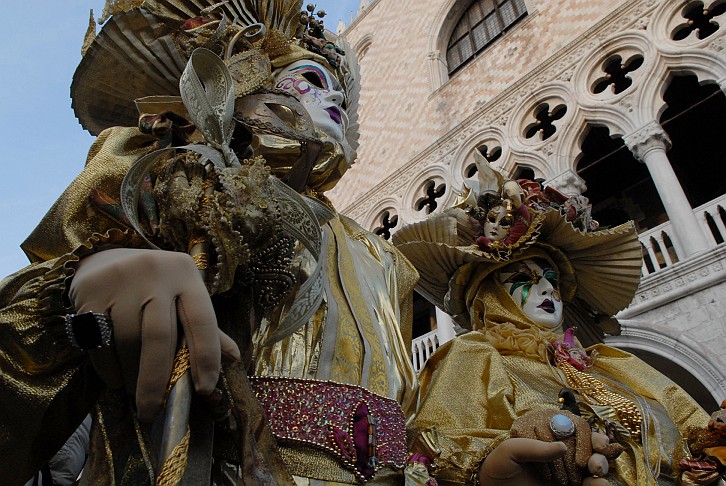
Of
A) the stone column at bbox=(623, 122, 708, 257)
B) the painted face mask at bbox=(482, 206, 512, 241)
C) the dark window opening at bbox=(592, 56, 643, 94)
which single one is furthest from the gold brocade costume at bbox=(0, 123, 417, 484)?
the dark window opening at bbox=(592, 56, 643, 94)

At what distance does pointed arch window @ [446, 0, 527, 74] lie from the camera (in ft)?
27.2

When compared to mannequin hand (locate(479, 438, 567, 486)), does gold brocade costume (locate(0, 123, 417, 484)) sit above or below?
above

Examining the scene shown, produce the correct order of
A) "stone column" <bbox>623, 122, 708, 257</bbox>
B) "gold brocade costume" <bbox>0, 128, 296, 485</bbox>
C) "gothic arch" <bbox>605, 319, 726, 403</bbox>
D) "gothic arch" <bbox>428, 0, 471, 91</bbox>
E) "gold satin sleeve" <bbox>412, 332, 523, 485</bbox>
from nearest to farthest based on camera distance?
"gold brocade costume" <bbox>0, 128, 296, 485</bbox>
"gold satin sleeve" <bbox>412, 332, 523, 485</bbox>
"gothic arch" <bbox>605, 319, 726, 403</bbox>
"stone column" <bbox>623, 122, 708, 257</bbox>
"gothic arch" <bbox>428, 0, 471, 91</bbox>

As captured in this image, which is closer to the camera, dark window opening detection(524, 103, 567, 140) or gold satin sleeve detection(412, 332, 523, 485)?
gold satin sleeve detection(412, 332, 523, 485)

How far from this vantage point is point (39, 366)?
96cm

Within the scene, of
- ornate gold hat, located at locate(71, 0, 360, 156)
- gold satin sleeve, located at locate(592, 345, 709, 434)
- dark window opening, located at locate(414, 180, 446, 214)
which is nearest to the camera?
ornate gold hat, located at locate(71, 0, 360, 156)

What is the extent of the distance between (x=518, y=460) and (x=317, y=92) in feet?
3.44

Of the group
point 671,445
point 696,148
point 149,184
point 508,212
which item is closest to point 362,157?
point 696,148

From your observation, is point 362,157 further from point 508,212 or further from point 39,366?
point 39,366

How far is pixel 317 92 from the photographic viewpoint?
5.11 feet

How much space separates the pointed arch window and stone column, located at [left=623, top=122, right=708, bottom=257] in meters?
2.99

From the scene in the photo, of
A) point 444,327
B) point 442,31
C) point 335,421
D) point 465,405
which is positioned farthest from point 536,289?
point 442,31

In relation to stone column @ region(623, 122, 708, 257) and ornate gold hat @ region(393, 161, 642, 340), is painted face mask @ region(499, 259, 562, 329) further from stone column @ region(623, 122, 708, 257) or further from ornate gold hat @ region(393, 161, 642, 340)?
stone column @ region(623, 122, 708, 257)

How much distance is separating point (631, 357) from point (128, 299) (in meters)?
2.14
